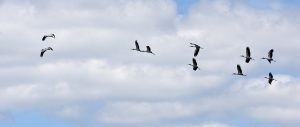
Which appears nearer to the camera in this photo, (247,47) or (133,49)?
(247,47)

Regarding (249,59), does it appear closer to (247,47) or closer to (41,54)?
(247,47)

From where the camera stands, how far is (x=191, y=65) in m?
164

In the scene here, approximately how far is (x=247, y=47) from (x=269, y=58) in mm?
4476

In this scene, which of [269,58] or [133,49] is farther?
[133,49]

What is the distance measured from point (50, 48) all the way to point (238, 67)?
3929cm

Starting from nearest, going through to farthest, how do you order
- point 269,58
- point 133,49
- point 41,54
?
point 41,54 < point 269,58 < point 133,49

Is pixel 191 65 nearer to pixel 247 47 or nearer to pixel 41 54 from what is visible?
pixel 247 47

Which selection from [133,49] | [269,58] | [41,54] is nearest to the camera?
[41,54]

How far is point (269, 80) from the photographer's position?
163 meters

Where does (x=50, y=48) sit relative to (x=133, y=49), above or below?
below

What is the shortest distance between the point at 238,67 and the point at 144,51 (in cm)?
1962

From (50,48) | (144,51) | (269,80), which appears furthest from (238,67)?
(50,48)

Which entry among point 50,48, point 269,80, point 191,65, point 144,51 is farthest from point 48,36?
point 269,80

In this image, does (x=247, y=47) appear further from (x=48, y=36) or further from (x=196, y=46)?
(x=48, y=36)
